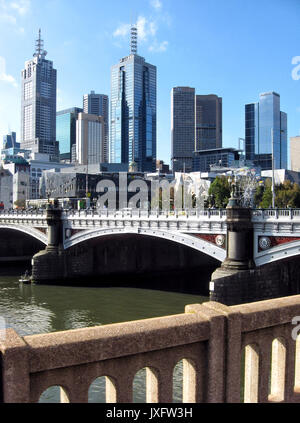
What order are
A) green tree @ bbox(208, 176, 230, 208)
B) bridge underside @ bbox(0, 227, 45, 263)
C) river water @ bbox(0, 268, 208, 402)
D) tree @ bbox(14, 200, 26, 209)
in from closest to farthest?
river water @ bbox(0, 268, 208, 402) < bridge underside @ bbox(0, 227, 45, 263) < green tree @ bbox(208, 176, 230, 208) < tree @ bbox(14, 200, 26, 209)

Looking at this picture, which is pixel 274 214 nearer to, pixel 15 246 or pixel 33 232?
pixel 33 232

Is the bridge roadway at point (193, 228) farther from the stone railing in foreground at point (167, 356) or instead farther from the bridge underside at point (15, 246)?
the stone railing in foreground at point (167, 356)

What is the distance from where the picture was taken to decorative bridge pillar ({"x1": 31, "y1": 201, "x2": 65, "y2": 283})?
4641cm

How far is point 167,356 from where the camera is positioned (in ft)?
24.9

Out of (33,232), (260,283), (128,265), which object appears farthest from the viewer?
(33,232)

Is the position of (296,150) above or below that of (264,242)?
above

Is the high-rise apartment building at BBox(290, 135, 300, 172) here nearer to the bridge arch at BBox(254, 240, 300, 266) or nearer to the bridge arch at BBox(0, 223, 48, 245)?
the bridge arch at BBox(0, 223, 48, 245)

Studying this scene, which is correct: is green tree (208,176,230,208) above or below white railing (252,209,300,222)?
above

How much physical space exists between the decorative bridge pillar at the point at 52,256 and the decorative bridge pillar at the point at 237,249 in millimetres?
21450

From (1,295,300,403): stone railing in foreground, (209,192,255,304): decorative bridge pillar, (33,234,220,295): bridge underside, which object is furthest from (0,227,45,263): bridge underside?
(1,295,300,403): stone railing in foreground

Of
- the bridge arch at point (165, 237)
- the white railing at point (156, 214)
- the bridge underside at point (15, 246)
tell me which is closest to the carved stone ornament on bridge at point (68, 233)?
the bridge arch at point (165, 237)

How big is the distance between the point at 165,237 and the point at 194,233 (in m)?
3.30

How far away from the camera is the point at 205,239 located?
3491cm

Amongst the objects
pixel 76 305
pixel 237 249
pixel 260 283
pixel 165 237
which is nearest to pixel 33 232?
pixel 76 305
